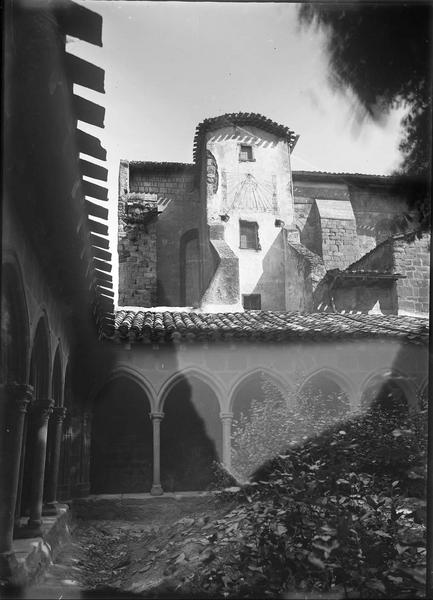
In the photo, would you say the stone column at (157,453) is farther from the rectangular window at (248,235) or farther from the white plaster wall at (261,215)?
the rectangular window at (248,235)

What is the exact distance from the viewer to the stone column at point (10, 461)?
14.1 ft

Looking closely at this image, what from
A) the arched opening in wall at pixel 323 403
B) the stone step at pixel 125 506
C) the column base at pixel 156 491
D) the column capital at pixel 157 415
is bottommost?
the stone step at pixel 125 506

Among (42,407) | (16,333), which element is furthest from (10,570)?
(42,407)

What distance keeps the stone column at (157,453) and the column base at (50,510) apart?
266 cm

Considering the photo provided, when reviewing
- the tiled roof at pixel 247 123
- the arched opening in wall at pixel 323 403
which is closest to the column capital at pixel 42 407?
the arched opening in wall at pixel 323 403

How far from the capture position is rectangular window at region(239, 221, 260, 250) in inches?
663

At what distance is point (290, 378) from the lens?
381 inches

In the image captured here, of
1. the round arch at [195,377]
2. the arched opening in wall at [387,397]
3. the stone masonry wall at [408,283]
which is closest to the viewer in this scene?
the arched opening in wall at [387,397]

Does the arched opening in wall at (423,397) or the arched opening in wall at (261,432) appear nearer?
the arched opening in wall at (423,397)

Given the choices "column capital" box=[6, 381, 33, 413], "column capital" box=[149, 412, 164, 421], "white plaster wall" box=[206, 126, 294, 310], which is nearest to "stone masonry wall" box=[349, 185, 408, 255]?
"white plaster wall" box=[206, 126, 294, 310]

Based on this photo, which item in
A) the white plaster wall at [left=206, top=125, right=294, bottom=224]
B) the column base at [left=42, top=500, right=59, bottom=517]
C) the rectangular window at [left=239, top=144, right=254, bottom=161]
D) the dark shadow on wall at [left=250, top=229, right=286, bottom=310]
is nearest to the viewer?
the column base at [left=42, top=500, right=59, bottom=517]

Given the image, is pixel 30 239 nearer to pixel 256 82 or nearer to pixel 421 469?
pixel 256 82

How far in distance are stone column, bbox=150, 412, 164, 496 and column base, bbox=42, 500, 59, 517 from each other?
2.66 m

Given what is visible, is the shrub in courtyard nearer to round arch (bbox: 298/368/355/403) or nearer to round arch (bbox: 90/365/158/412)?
round arch (bbox: 298/368/355/403)
